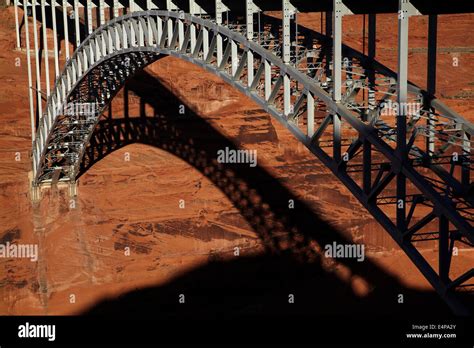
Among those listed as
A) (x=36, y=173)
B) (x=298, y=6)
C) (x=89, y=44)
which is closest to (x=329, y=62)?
(x=298, y=6)

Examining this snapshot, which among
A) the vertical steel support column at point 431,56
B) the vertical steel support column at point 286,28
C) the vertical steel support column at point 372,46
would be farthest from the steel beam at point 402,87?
the vertical steel support column at point 286,28

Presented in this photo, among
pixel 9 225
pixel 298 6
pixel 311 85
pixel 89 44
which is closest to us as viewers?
pixel 311 85

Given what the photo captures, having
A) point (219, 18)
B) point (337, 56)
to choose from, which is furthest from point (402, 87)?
point (219, 18)

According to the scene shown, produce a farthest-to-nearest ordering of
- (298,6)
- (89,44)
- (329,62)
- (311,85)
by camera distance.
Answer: (89,44) → (329,62) → (298,6) → (311,85)

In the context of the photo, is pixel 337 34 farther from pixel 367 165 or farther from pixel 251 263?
pixel 251 263

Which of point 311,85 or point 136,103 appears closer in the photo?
point 311,85

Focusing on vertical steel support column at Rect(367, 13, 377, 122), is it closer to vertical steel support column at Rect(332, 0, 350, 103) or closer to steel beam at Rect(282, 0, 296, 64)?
vertical steel support column at Rect(332, 0, 350, 103)

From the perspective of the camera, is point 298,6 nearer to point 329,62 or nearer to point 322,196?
point 329,62

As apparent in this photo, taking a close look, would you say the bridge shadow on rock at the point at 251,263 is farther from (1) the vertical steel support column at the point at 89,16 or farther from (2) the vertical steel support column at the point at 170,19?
(2) the vertical steel support column at the point at 170,19
